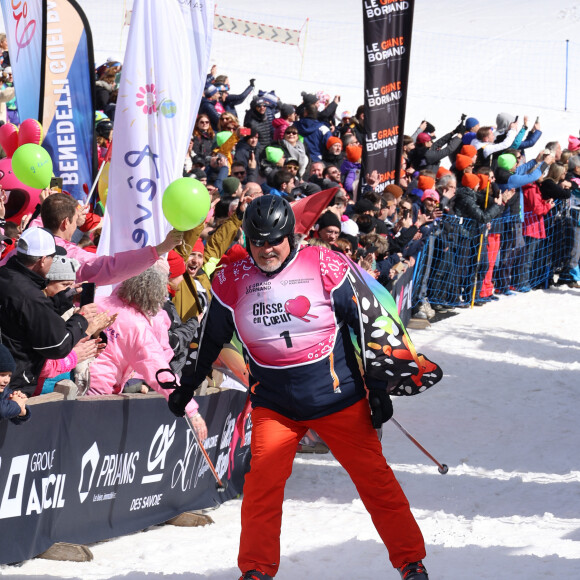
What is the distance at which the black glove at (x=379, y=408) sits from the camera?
4.64 m

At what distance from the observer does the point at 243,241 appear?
8.80 meters

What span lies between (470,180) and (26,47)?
675cm

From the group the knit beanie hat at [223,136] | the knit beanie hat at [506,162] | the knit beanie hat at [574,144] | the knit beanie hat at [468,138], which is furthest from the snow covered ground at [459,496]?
the knit beanie hat at [574,144]

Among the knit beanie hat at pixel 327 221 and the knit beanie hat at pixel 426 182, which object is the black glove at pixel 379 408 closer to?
the knit beanie hat at pixel 327 221

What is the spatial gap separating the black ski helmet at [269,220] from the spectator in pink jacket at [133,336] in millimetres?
1568

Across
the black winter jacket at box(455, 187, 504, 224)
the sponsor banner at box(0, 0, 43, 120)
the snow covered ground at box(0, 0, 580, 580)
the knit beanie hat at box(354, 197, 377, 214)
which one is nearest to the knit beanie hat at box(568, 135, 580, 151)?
the snow covered ground at box(0, 0, 580, 580)

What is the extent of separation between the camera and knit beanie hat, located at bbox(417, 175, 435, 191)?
12.6 m

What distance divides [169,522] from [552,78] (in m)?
35.0

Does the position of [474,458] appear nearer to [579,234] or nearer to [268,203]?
[268,203]

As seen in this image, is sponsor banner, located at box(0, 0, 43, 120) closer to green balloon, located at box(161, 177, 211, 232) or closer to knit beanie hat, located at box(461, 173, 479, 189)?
green balloon, located at box(161, 177, 211, 232)

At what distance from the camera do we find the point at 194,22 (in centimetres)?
689

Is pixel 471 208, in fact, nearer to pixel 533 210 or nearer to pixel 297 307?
pixel 533 210

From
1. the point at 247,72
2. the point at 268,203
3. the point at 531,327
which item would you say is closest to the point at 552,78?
the point at 247,72

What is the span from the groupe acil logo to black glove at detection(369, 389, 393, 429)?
72.6 inches
